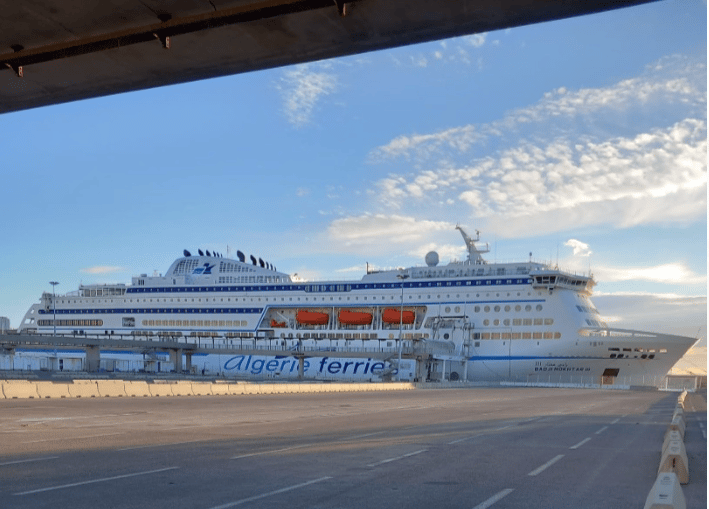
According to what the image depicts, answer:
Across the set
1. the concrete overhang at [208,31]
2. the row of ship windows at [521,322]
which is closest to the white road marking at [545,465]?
the concrete overhang at [208,31]

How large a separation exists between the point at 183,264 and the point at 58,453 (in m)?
87.8

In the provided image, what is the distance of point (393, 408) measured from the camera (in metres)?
30.8

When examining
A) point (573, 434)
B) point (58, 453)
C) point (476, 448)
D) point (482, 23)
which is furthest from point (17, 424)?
point (482, 23)

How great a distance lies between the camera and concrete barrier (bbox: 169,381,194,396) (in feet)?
128

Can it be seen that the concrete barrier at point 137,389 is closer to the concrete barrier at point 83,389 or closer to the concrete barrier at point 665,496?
the concrete barrier at point 83,389

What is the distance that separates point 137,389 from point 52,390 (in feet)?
18.9

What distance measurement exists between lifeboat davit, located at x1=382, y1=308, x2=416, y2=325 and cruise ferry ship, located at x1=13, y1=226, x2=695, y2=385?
121 mm

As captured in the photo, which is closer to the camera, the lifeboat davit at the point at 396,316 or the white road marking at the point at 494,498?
the white road marking at the point at 494,498

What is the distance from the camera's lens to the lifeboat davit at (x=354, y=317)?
80812mm

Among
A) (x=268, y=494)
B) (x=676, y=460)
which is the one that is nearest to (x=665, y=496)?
(x=268, y=494)

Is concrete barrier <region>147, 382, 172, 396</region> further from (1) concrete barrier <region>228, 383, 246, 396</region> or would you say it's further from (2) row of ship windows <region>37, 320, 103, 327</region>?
(2) row of ship windows <region>37, 320, 103, 327</region>

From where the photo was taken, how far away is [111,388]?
120 feet

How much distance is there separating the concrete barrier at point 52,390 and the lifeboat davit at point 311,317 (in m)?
50.2

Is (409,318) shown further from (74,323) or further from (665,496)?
(665,496)
